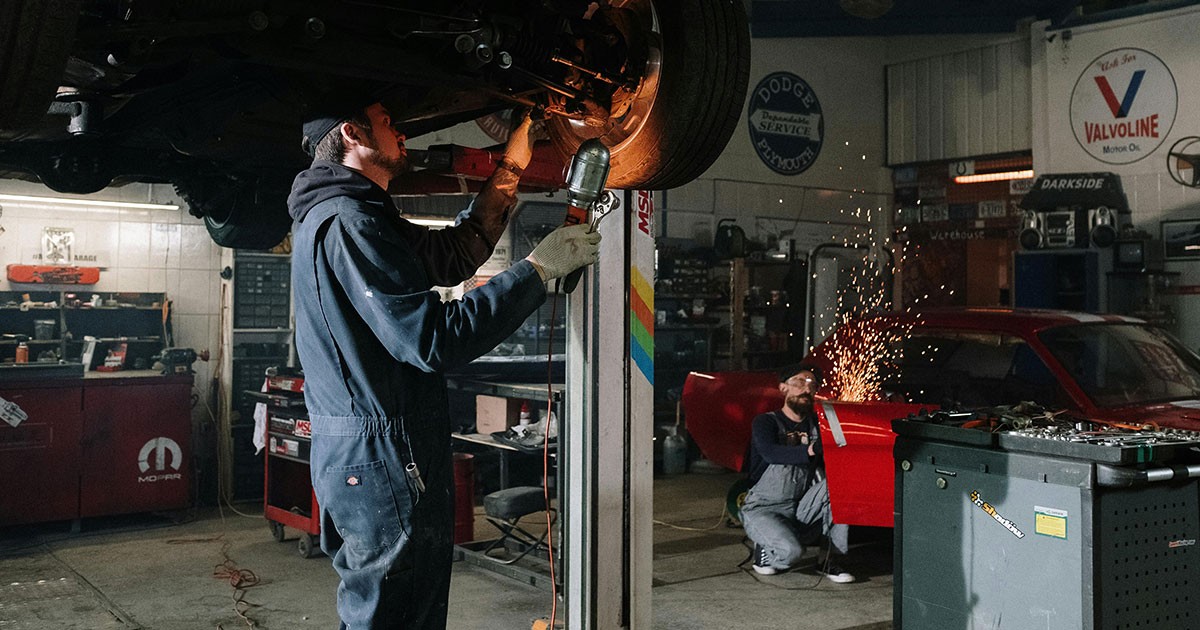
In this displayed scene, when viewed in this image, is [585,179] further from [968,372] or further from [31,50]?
[968,372]

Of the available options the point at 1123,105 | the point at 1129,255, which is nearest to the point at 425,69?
the point at 1129,255

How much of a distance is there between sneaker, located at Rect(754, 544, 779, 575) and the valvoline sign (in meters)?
6.01

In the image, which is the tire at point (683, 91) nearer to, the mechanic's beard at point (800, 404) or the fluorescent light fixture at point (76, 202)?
the mechanic's beard at point (800, 404)

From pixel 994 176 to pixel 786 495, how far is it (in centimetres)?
683

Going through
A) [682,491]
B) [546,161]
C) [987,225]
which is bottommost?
[682,491]

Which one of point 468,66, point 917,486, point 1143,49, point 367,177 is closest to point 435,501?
point 367,177

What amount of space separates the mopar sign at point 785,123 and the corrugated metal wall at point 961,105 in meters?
1.04

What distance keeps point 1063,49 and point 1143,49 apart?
0.79 meters

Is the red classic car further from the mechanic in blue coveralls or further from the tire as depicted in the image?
the mechanic in blue coveralls

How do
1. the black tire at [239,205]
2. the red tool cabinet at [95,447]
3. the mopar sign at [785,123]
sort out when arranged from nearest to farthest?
the black tire at [239,205] → the red tool cabinet at [95,447] → the mopar sign at [785,123]

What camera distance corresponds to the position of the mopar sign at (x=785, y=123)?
10.2 meters

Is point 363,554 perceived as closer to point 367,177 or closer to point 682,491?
point 367,177

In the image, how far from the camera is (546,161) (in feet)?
10.1

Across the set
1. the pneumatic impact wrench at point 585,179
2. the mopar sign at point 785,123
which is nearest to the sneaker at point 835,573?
the pneumatic impact wrench at point 585,179
